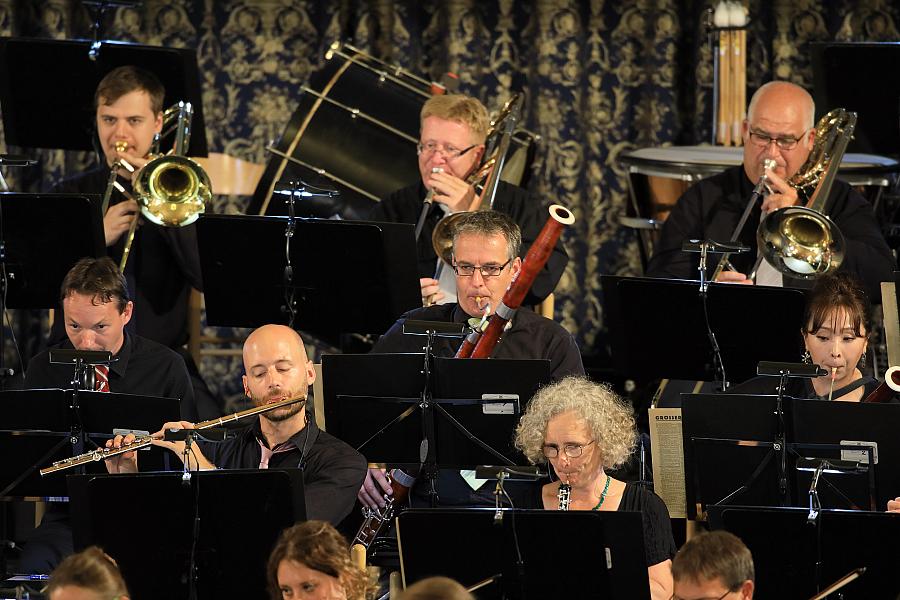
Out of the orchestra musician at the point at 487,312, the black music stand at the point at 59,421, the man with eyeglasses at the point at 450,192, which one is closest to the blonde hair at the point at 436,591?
the black music stand at the point at 59,421

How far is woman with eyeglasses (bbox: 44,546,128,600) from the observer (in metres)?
3.29

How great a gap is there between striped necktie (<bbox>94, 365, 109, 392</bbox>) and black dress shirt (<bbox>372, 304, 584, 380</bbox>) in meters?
0.83

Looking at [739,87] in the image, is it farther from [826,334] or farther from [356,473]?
[356,473]

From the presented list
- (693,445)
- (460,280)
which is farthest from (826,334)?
(460,280)

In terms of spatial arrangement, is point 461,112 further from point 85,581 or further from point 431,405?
point 85,581

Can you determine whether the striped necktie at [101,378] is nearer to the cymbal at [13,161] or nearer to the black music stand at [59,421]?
the black music stand at [59,421]

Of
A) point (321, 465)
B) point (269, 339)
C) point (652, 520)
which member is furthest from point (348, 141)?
point (652, 520)

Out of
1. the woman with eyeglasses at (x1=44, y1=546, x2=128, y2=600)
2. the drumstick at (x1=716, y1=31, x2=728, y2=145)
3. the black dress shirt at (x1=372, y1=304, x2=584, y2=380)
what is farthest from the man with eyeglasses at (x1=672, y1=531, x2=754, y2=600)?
the drumstick at (x1=716, y1=31, x2=728, y2=145)

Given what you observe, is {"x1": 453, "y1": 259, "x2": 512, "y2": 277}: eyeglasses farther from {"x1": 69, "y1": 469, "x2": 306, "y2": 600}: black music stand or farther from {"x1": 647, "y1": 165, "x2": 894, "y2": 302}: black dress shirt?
{"x1": 69, "y1": 469, "x2": 306, "y2": 600}: black music stand

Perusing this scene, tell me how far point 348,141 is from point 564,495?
2260mm

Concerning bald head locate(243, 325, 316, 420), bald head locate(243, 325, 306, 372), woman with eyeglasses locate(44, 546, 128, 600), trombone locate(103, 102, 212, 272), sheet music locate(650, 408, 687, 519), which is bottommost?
woman with eyeglasses locate(44, 546, 128, 600)

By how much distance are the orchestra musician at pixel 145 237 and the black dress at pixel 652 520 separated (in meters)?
1.92

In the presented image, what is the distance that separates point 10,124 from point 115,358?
1344 millimetres

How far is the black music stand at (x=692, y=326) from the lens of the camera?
478 cm
